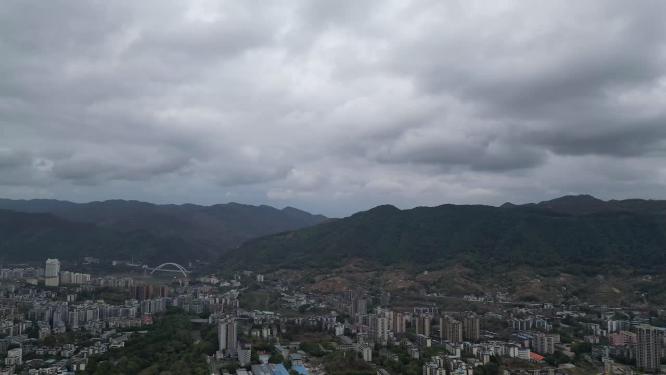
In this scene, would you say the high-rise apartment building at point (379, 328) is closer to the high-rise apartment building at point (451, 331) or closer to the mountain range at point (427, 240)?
the high-rise apartment building at point (451, 331)

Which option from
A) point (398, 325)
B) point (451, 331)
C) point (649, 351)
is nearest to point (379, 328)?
point (398, 325)

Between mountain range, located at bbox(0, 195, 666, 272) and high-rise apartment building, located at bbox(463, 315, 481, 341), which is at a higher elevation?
mountain range, located at bbox(0, 195, 666, 272)

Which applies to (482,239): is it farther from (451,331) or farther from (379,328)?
(379,328)

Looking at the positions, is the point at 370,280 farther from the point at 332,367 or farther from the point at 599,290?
the point at 332,367

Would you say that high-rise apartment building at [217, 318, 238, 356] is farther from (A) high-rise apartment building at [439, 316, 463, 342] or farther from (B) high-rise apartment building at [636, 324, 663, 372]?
(B) high-rise apartment building at [636, 324, 663, 372]

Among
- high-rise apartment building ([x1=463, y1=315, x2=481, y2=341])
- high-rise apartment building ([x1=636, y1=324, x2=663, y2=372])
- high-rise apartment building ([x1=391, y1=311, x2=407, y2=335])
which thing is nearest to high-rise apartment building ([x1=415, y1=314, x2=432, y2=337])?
high-rise apartment building ([x1=391, y1=311, x2=407, y2=335])

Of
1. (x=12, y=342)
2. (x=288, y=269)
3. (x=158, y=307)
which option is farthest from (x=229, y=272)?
(x=12, y=342)

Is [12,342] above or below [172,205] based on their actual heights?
below

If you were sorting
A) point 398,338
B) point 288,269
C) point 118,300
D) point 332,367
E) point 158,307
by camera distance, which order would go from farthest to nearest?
1. point 288,269
2. point 118,300
3. point 158,307
4. point 398,338
5. point 332,367

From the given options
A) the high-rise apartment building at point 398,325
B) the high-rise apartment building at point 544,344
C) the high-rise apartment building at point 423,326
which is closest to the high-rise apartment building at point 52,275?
the high-rise apartment building at point 398,325
